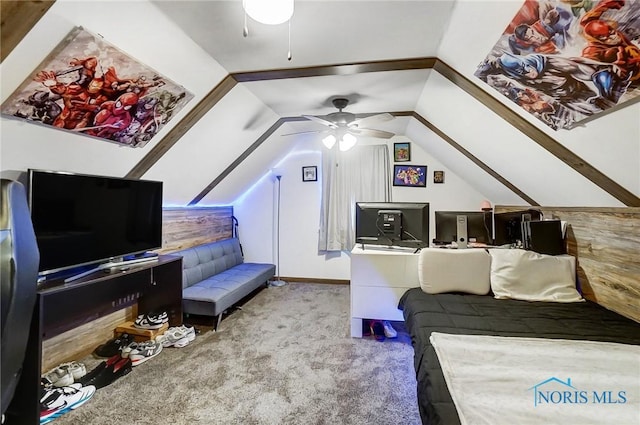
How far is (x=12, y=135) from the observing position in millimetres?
1692

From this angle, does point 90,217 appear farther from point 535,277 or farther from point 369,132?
point 535,277

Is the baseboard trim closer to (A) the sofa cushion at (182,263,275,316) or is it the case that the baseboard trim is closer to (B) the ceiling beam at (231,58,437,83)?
(A) the sofa cushion at (182,263,275,316)

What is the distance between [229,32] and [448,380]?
90.7 inches

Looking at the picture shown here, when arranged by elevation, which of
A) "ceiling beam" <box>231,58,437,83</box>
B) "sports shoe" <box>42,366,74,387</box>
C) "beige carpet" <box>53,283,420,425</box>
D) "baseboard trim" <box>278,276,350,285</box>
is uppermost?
"ceiling beam" <box>231,58,437,83</box>

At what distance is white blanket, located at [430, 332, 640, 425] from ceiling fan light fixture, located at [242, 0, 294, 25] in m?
1.79

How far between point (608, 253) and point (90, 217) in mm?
3962

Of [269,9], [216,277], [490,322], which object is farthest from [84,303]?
[490,322]

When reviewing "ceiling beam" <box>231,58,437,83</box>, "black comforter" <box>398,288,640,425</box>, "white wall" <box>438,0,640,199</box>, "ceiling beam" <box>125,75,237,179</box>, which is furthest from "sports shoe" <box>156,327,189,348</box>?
"white wall" <box>438,0,640,199</box>

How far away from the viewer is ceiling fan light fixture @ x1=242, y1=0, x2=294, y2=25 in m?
1.21

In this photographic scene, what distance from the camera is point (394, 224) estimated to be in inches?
117

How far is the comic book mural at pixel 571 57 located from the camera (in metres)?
1.16

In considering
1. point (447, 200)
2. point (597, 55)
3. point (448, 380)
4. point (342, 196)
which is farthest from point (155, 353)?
point (447, 200)

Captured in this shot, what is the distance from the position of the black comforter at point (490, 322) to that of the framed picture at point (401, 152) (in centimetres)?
268

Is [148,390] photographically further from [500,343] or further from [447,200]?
[447,200]
